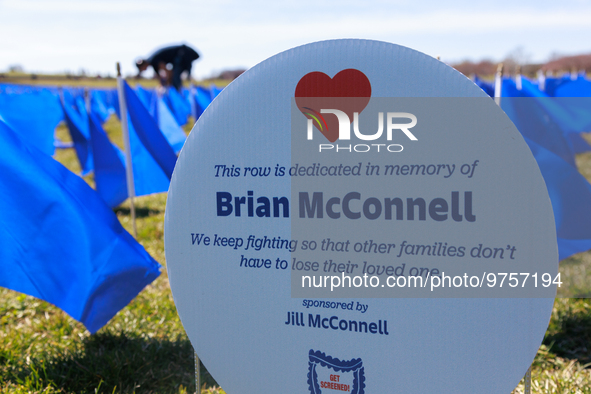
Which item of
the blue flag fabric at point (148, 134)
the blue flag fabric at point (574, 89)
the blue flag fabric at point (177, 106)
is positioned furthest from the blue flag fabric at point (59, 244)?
the blue flag fabric at point (177, 106)

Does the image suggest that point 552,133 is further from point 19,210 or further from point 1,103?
point 1,103

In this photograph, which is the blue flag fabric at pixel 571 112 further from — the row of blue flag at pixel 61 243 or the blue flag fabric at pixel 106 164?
the row of blue flag at pixel 61 243

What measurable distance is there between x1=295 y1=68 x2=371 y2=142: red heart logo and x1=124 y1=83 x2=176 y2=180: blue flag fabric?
11.4 ft

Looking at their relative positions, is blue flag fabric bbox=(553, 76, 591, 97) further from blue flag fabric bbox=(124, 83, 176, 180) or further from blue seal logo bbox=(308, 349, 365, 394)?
blue seal logo bbox=(308, 349, 365, 394)

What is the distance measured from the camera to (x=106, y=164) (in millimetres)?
6297

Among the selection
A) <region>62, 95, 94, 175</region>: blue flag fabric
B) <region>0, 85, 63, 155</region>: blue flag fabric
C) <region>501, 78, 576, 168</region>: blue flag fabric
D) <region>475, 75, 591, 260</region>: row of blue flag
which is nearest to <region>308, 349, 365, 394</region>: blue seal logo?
<region>475, 75, 591, 260</region>: row of blue flag

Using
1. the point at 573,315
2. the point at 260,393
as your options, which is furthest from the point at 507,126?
the point at 573,315

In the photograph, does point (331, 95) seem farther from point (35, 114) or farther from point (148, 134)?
point (35, 114)

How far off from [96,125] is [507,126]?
5724mm

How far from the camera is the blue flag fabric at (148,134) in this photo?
17.0ft

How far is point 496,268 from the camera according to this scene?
189 cm

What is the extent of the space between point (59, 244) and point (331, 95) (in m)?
2.00

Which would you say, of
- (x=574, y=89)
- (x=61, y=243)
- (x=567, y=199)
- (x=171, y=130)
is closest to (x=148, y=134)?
(x=171, y=130)

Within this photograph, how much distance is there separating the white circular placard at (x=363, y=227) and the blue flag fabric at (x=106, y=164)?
4439 millimetres
